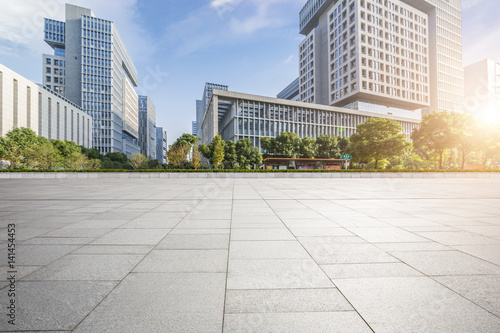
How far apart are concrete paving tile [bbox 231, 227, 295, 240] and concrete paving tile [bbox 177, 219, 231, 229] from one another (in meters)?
0.58

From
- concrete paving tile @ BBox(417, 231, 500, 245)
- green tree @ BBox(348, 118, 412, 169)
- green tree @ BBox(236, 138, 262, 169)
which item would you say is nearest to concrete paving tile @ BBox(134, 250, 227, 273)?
concrete paving tile @ BBox(417, 231, 500, 245)

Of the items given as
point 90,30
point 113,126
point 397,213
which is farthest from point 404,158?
point 90,30

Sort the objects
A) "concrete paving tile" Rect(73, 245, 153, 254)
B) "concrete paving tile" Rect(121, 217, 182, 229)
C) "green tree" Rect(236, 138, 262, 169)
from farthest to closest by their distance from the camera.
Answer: "green tree" Rect(236, 138, 262, 169) < "concrete paving tile" Rect(121, 217, 182, 229) < "concrete paving tile" Rect(73, 245, 153, 254)

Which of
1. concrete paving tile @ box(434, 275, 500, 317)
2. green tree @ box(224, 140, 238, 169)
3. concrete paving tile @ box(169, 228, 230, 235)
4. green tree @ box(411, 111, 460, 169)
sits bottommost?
concrete paving tile @ box(169, 228, 230, 235)

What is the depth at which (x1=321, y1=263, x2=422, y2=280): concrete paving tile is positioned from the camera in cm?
303

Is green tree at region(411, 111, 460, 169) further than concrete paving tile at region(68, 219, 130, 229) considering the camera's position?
Yes

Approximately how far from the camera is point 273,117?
6650 centimetres

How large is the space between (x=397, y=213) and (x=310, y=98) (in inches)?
3478

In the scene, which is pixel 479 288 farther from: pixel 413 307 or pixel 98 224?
pixel 98 224

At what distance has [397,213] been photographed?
279 inches

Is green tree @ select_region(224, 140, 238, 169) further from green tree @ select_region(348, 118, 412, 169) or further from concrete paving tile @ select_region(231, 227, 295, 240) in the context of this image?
concrete paving tile @ select_region(231, 227, 295, 240)

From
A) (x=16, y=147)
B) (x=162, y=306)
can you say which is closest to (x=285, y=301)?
(x=162, y=306)

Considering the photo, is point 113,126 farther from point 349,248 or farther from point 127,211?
point 349,248

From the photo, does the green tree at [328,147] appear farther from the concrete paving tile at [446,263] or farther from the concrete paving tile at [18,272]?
the concrete paving tile at [18,272]
